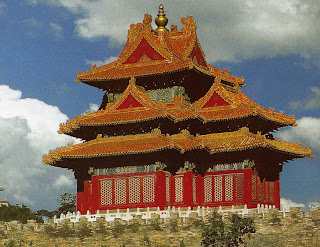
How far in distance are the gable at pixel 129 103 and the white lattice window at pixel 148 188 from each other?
638 cm

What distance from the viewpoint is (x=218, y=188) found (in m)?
53.9

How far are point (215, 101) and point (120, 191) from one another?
10.2 m

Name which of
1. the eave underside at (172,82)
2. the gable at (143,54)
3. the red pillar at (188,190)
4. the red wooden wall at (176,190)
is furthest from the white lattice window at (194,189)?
the gable at (143,54)

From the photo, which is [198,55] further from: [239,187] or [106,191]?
[106,191]

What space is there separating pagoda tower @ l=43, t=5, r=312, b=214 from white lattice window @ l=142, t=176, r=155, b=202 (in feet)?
0.23

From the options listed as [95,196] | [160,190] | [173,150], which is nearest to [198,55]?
[173,150]

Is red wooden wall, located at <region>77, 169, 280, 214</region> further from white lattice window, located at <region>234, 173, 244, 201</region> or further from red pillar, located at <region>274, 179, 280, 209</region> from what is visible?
red pillar, located at <region>274, 179, 280, 209</region>

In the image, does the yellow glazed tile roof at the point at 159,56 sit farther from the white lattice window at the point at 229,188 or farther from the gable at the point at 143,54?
the white lattice window at the point at 229,188

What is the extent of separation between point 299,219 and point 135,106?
17.4 metres

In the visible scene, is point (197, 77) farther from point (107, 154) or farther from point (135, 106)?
point (107, 154)

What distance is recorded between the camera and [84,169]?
2229 inches

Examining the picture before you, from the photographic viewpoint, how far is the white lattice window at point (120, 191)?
53656mm

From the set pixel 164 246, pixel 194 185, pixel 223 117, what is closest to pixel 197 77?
pixel 223 117

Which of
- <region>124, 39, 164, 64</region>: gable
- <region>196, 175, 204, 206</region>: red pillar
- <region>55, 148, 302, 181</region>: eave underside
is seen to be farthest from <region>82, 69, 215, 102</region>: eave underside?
<region>196, 175, 204, 206</region>: red pillar
